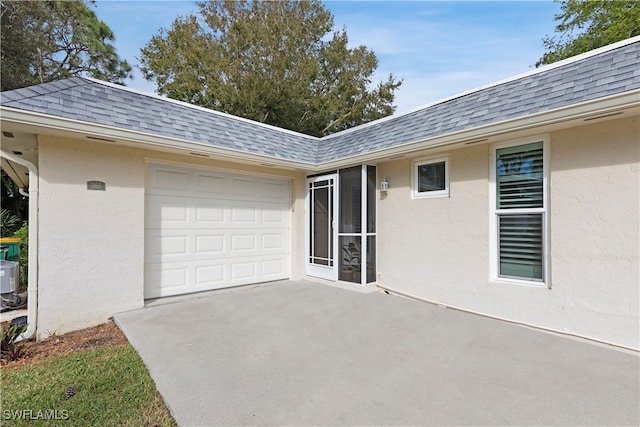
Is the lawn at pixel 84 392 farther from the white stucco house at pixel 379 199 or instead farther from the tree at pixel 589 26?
the tree at pixel 589 26

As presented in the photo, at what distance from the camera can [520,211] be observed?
453cm

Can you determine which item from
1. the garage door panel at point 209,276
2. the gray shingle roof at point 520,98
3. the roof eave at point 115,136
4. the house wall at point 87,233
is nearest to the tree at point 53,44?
the house wall at point 87,233

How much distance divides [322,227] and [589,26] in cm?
1649

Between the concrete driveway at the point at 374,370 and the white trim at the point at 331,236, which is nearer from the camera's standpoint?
the concrete driveway at the point at 374,370

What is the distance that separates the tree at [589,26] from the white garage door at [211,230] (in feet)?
49.3

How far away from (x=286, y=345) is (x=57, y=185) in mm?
4067

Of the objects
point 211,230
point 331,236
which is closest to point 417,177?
point 331,236

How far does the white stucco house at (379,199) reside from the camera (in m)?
3.77

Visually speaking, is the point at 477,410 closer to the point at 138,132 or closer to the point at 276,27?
the point at 138,132

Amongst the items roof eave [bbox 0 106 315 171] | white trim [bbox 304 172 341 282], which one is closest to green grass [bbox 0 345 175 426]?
roof eave [bbox 0 106 315 171]

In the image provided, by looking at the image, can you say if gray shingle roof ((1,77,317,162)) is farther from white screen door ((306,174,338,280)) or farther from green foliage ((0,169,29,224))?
green foliage ((0,169,29,224))

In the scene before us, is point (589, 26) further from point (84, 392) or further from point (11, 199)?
point (11, 199)

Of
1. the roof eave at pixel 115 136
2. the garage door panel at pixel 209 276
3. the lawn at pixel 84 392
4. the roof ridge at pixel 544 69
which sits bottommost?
the lawn at pixel 84 392

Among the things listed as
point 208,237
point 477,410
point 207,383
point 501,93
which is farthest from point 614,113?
point 208,237
